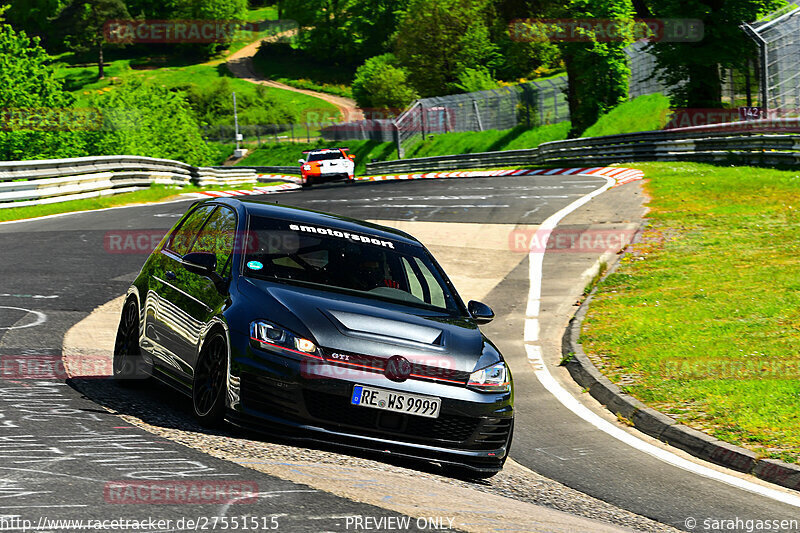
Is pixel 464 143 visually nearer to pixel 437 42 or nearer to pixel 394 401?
pixel 437 42

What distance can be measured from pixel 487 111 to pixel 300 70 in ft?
328

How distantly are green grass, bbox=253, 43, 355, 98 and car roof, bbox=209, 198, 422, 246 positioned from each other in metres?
135

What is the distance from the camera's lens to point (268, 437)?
626 centimetres

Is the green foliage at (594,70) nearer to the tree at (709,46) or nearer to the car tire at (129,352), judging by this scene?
the tree at (709,46)

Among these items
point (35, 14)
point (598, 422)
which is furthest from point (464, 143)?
point (35, 14)

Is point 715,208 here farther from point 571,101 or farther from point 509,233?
point 571,101

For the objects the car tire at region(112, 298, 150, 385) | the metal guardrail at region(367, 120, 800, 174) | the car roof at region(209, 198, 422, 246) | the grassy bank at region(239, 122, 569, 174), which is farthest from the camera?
the grassy bank at region(239, 122, 569, 174)

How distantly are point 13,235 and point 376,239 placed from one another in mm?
12482

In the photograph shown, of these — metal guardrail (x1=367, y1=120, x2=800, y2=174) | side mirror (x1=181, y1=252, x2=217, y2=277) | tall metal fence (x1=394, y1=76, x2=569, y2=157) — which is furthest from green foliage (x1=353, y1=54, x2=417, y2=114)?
side mirror (x1=181, y1=252, x2=217, y2=277)

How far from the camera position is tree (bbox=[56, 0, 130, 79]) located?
483 ft

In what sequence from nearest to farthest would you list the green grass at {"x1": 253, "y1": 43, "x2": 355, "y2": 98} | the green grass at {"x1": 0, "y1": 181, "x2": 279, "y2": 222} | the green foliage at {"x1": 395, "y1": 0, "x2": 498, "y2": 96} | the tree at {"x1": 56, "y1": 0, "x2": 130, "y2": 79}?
the green grass at {"x1": 0, "y1": 181, "x2": 279, "y2": 222}, the green foliage at {"x1": 395, "y1": 0, "x2": 498, "y2": 96}, the green grass at {"x1": 253, "y1": 43, "x2": 355, "y2": 98}, the tree at {"x1": 56, "y1": 0, "x2": 130, "y2": 79}

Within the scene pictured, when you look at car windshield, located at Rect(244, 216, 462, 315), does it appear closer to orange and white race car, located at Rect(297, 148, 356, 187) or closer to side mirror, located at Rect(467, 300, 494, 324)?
side mirror, located at Rect(467, 300, 494, 324)

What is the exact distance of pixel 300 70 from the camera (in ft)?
507

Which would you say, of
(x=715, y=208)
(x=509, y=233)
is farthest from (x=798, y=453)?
(x=715, y=208)
